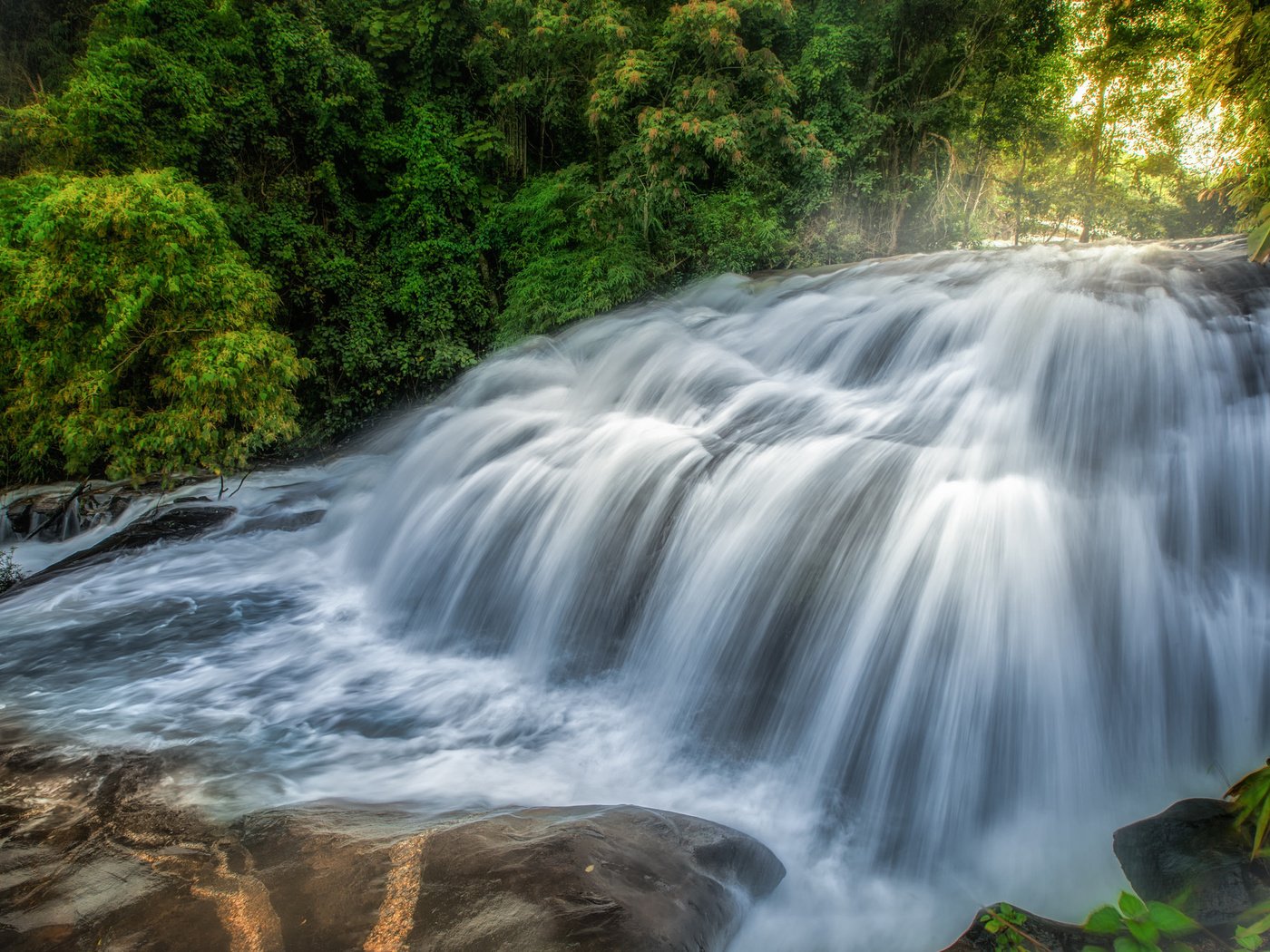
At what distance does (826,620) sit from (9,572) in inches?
281

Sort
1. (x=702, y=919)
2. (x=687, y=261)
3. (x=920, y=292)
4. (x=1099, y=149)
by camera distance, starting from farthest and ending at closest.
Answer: (x=1099, y=149), (x=687, y=261), (x=920, y=292), (x=702, y=919)

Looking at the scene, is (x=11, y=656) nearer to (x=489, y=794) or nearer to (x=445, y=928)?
(x=489, y=794)

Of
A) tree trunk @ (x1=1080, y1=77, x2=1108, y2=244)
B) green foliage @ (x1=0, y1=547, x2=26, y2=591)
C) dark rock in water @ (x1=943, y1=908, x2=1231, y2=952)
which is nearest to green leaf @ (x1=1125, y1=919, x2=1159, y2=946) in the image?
dark rock in water @ (x1=943, y1=908, x2=1231, y2=952)

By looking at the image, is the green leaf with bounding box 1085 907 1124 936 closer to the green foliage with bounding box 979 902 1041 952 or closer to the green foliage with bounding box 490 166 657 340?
the green foliage with bounding box 979 902 1041 952

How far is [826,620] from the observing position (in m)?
3.85

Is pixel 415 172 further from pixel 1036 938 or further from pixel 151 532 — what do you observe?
pixel 1036 938

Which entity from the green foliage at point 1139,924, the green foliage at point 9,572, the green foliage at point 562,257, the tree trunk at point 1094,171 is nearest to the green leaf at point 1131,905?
the green foliage at point 1139,924

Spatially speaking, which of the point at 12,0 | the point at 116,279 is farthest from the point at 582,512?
the point at 12,0

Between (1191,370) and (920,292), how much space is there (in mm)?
2970

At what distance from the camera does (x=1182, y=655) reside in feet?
10.7

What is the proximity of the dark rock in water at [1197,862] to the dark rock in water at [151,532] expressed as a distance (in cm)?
726

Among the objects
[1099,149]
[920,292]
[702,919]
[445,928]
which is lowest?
[702,919]

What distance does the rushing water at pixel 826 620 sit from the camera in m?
3.13

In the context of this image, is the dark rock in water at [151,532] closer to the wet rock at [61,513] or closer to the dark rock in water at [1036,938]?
the wet rock at [61,513]
